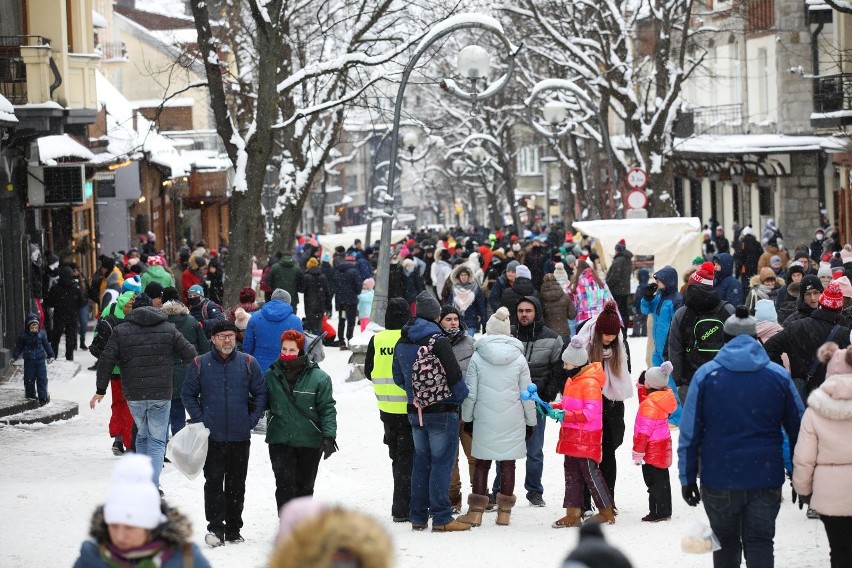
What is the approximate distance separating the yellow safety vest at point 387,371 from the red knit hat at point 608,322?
1.38 m

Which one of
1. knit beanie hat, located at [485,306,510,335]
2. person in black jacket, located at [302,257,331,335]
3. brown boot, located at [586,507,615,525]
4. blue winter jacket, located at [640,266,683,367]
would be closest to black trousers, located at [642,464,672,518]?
brown boot, located at [586,507,615,525]

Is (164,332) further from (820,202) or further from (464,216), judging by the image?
(464,216)

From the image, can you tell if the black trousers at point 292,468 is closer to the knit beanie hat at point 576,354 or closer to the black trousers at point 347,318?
the knit beanie hat at point 576,354

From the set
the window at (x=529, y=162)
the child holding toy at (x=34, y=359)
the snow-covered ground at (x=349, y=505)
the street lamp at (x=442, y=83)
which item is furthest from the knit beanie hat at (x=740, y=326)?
the window at (x=529, y=162)

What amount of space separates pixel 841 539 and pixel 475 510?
3.35m

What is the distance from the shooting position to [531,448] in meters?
11.2

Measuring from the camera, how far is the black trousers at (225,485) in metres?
9.90

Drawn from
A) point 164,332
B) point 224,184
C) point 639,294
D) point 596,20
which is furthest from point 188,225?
point 164,332

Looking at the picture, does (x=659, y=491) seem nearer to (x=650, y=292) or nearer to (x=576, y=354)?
(x=576, y=354)

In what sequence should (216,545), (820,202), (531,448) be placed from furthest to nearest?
(820,202) < (531,448) < (216,545)

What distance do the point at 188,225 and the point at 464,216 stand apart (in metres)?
80.9

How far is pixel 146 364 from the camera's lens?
1118 cm

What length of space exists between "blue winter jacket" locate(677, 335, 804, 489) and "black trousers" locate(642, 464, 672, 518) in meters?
2.74

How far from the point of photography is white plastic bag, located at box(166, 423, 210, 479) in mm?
9766
